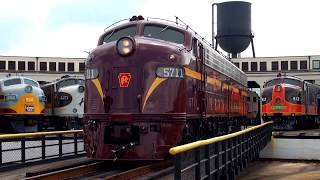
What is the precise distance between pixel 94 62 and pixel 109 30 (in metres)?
1.60

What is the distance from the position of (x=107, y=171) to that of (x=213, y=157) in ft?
11.8

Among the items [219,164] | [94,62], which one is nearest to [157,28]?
[94,62]

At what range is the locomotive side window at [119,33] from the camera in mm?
13009

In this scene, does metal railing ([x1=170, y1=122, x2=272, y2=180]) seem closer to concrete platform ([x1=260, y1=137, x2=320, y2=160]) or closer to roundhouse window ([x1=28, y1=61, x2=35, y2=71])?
concrete platform ([x1=260, y1=137, x2=320, y2=160])

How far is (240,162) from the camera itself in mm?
12828

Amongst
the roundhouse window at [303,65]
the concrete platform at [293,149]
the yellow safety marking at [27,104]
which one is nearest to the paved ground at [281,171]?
the concrete platform at [293,149]

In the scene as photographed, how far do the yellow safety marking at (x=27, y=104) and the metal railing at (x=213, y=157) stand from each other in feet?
47.0

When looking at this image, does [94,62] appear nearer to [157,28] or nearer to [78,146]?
[157,28]


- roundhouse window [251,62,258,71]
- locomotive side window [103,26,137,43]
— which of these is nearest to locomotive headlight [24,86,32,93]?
locomotive side window [103,26,137,43]

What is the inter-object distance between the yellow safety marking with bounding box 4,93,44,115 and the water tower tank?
140 feet

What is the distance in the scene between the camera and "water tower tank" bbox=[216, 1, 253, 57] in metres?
64.8

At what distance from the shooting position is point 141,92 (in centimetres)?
1167

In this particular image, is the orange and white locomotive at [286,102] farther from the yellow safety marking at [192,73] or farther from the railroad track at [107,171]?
the railroad track at [107,171]

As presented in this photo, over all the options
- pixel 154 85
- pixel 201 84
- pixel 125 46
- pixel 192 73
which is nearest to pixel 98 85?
pixel 125 46
